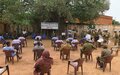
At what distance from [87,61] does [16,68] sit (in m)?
4.89

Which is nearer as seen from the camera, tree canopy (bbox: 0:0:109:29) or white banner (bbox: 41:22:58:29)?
tree canopy (bbox: 0:0:109:29)

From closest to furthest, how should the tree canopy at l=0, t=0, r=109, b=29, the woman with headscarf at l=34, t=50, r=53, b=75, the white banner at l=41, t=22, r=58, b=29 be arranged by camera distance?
the woman with headscarf at l=34, t=50, r=53, b=75, the tree canopy at l=0, t=0, r=109, b=29, the white banner at l=41, t=22, r=58, b=29

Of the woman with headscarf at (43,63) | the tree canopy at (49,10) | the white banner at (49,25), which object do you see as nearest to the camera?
the woman with headscarf at (43,63)

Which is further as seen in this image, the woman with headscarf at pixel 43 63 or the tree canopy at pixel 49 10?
Result: the tree canopy at pixel 49 10

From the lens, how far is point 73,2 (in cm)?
3619

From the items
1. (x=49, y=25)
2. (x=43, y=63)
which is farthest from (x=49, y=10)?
(x=43, y=63)

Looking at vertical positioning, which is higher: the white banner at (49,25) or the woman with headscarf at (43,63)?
the woman with headscarf at (43,63)

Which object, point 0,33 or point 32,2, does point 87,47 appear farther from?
point 0,33

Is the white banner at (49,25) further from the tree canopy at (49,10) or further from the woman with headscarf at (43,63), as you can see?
the woman with headscarf at (43,63)

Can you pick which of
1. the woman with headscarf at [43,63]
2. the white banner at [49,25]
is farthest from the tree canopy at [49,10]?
the woman with headscarf at [43,63]

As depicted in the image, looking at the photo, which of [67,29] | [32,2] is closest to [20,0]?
[32,2]

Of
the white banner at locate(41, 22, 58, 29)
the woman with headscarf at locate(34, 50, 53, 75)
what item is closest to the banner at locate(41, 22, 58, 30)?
the white banner at locate(41, 22, 58, 29)

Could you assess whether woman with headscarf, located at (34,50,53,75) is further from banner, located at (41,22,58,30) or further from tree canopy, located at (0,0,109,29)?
banner, located at (41,22,58,30)

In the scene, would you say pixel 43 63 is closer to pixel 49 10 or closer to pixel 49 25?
pixel 49 10
